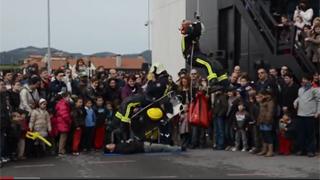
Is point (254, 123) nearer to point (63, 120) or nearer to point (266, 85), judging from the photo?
point (266, 85)

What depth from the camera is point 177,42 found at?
84.3ft

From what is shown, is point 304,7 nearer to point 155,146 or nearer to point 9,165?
point 155,146

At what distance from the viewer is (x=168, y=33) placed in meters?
27.2

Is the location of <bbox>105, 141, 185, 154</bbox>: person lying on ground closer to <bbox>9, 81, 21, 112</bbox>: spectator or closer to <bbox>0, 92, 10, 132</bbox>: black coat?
<bbox>9, 81, 21, 112</bbox>: spectator

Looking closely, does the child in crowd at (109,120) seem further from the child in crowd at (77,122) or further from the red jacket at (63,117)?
the red jacket at (63,117)

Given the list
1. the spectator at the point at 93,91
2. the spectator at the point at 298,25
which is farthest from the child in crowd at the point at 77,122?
the spectator at the point at 298,25

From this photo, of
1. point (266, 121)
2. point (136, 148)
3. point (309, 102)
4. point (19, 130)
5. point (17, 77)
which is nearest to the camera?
point (19, 130)

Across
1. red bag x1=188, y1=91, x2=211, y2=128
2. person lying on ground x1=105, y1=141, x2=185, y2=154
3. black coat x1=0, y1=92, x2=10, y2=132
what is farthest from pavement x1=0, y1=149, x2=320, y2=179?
red bag x1=188, y1=91, x2=211, y2=128

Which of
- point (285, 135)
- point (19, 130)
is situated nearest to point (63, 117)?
point (19, 130)

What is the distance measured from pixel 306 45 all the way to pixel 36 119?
21.4ft

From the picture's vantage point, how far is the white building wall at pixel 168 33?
25.4m

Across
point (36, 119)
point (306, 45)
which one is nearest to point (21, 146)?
point (36, 119)

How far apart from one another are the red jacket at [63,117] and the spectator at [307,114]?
5102 mm

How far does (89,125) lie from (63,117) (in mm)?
711
